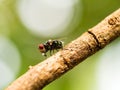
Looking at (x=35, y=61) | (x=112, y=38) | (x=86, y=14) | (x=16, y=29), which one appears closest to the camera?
(x=112, y=38)

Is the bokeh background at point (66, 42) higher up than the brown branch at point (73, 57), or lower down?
higher up

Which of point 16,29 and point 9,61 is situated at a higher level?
Answer: point 9,61

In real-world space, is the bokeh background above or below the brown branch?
above

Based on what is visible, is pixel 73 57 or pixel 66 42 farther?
pixel 66 42

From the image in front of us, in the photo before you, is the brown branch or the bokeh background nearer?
the brown branch

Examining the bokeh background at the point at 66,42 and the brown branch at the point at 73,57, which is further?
the bokeh background at the point at 66,42

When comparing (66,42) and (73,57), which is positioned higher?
(66,42)

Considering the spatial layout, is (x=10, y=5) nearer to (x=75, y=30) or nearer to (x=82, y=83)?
(x=75, y=30)

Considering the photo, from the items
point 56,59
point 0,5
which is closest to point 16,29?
point 0,5
